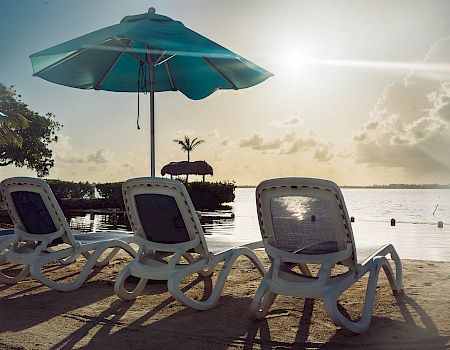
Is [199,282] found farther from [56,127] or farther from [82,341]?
[56,127]

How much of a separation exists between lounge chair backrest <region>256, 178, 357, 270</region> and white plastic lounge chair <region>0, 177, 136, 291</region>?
6.93ft

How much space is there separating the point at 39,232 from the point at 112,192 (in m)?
26.9

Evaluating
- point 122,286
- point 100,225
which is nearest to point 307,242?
point 122,286

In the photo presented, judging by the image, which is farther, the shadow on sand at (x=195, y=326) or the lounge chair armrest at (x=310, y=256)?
the lounge chair armrest at (x=310, y=256)

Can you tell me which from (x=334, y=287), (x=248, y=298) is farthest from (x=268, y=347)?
(x=248, y=298)

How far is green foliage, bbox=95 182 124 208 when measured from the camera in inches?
1243

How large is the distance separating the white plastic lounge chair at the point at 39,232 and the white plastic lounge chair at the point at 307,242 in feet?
6.80

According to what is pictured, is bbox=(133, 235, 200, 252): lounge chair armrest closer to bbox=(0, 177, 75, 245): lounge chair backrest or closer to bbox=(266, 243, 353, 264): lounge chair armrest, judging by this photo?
bbox=(266, 243, 353, 264): lounge chair armrest

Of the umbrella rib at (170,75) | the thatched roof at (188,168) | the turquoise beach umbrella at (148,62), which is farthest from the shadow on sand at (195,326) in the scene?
the thatched roof at (188,168)

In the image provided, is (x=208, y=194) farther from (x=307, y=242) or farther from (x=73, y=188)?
(x=307, y=242)

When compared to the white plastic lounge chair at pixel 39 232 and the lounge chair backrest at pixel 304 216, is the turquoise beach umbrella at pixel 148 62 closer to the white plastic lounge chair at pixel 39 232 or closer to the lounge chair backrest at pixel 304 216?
the white plastic lounge chair at pixel 39 232

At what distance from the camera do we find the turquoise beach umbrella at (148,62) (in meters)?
5.75

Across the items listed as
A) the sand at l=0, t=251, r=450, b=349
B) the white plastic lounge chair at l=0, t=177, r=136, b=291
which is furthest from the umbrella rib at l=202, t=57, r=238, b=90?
the sand at l=0, t=251, r=450, b=349

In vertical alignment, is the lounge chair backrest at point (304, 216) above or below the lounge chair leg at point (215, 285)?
above
